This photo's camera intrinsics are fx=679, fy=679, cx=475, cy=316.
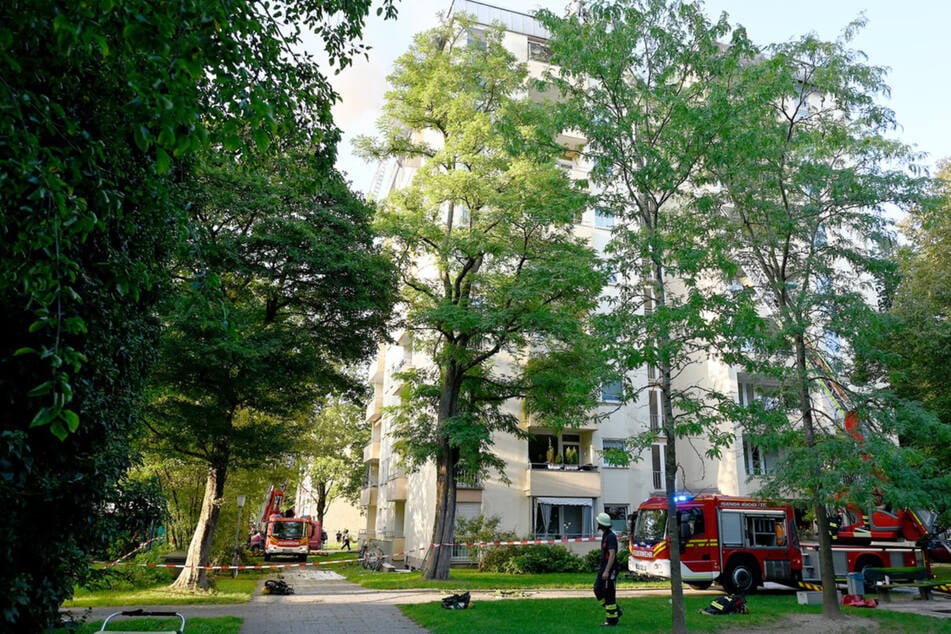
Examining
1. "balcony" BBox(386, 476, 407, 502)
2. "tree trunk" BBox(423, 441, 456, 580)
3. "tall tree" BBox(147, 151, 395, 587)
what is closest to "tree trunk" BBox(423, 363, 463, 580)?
"tree trunk" BBox(423, 441, 456, 580)

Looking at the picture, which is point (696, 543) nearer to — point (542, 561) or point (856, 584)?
point (856, 584)

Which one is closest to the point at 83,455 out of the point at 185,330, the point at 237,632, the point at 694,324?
the point at 237,632

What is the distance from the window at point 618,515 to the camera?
29781mm

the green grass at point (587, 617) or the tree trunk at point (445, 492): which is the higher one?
the tree trunk at point (445, 492)

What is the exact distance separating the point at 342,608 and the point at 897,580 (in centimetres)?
1545

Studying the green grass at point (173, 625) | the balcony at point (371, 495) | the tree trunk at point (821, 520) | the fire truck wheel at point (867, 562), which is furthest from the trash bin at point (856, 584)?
the balcony at point (371, 495)

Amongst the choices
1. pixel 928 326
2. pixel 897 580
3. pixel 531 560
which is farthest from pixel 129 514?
pixel 928 326

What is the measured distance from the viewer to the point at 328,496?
6003 centimetres

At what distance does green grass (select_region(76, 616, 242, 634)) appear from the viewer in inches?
428

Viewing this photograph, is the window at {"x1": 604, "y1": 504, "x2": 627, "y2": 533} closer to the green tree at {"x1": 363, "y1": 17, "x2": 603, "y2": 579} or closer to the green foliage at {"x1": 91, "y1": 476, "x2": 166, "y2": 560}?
the green tree at {"x1": 363, "y1": 17, "x2": 603, "y2": 579}

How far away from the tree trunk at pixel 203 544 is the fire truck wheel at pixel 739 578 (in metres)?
14.1

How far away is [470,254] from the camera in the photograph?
65.5ft

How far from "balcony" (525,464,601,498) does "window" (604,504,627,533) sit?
4.38 ft

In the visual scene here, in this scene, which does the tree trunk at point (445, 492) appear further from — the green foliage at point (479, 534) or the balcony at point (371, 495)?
the balcony at point (371, 495)
